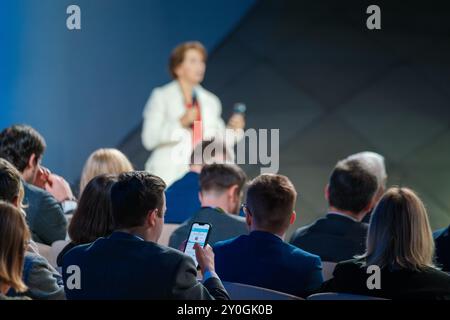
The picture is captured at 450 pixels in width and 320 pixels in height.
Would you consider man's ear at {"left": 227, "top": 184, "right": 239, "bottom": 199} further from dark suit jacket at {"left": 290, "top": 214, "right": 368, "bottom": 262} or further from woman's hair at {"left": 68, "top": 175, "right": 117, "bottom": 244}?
woman's hair at {"left": 68, "top": 175, "right": 117, "bottom": 244}

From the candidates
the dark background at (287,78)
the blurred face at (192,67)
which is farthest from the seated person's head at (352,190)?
the blurred face at (192,67)

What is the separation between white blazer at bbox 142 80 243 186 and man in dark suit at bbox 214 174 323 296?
442 centimetres

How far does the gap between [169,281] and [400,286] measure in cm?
89

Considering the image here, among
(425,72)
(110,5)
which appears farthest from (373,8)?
(110,5)

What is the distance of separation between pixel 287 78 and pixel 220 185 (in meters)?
3.89

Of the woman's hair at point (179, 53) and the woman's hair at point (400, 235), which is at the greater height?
the woman's hair at point (179, 53)

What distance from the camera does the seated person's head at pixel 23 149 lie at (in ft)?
14.6

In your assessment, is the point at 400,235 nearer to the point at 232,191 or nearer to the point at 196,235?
the point at 196,235

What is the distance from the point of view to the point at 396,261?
2928 mm

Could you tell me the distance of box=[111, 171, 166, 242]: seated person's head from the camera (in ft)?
8.80

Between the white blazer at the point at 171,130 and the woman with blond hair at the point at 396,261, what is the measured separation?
4.74m

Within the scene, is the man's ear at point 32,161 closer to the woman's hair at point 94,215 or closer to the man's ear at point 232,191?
the man's ear at point 232,191

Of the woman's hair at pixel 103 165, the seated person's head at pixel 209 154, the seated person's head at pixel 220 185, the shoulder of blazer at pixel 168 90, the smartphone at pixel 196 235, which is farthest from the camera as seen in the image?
the shoulder of blazer at pixel 168 90
